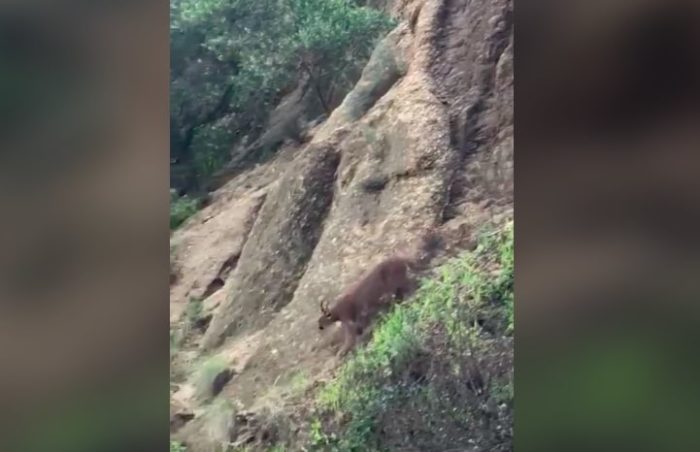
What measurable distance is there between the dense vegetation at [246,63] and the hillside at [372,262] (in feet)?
0.26

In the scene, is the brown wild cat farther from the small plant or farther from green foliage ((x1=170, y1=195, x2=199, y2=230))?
green foliage ((x1=170, y1=195, x2=199, y2=230))

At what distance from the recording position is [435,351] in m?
2.49

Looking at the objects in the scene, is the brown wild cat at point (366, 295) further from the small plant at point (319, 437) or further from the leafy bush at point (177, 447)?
the leafy bush at point (177, 447)

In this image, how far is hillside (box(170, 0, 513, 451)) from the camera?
97.7 inches

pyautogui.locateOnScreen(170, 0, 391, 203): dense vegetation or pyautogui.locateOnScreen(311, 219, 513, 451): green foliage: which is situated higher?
pyautogui.locateOnScreen(170, 0, 391, 203): dense vegetation
